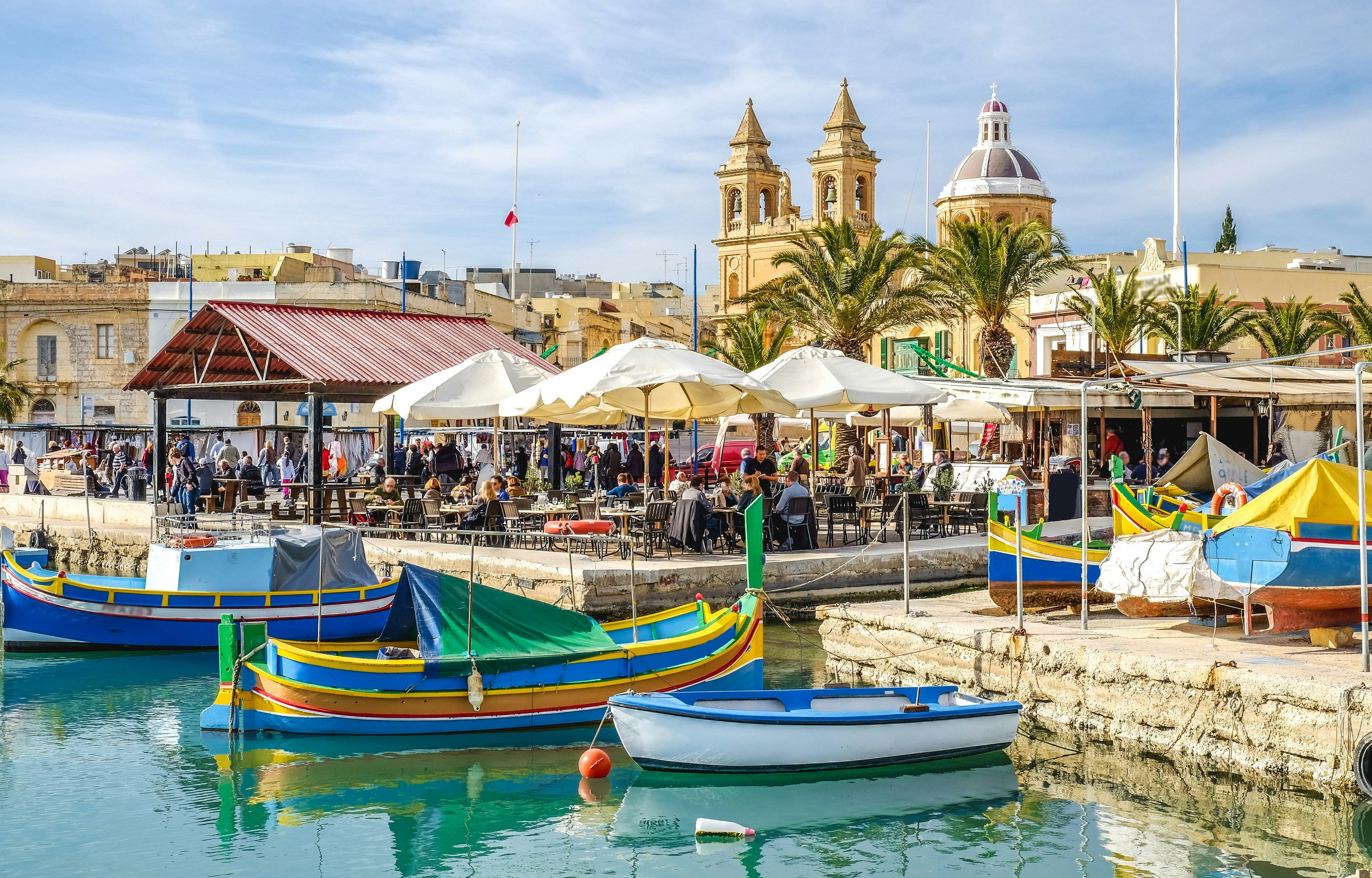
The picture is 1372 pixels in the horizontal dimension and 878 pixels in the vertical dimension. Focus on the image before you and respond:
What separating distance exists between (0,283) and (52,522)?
31.3 m

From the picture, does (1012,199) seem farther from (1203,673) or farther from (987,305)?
(1203,673)

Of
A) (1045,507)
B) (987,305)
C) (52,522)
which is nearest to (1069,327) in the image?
(987,305)

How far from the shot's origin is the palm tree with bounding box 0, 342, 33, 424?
5000cm

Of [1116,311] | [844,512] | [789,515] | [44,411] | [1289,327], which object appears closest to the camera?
[789,515]

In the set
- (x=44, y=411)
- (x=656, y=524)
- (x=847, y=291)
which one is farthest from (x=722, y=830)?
(x=44, y=411)

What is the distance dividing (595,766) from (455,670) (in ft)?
5.70

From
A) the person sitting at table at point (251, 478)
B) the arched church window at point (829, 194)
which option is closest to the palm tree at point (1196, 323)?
the person sitting at table at point (251, 478)

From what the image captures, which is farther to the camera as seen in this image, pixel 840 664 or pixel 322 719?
pixel 840 664

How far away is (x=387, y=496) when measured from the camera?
22.7m

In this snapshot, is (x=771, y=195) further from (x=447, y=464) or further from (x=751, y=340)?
(x=447, y=464)

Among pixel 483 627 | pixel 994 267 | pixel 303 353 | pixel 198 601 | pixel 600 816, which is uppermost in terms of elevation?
pixel 994 267

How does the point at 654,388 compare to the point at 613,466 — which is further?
the point at 613,466

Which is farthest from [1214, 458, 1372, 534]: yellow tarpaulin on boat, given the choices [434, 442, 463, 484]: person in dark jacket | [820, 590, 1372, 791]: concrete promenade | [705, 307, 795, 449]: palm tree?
[705, 307, 795, 449]: palm tree

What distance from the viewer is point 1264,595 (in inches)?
477
